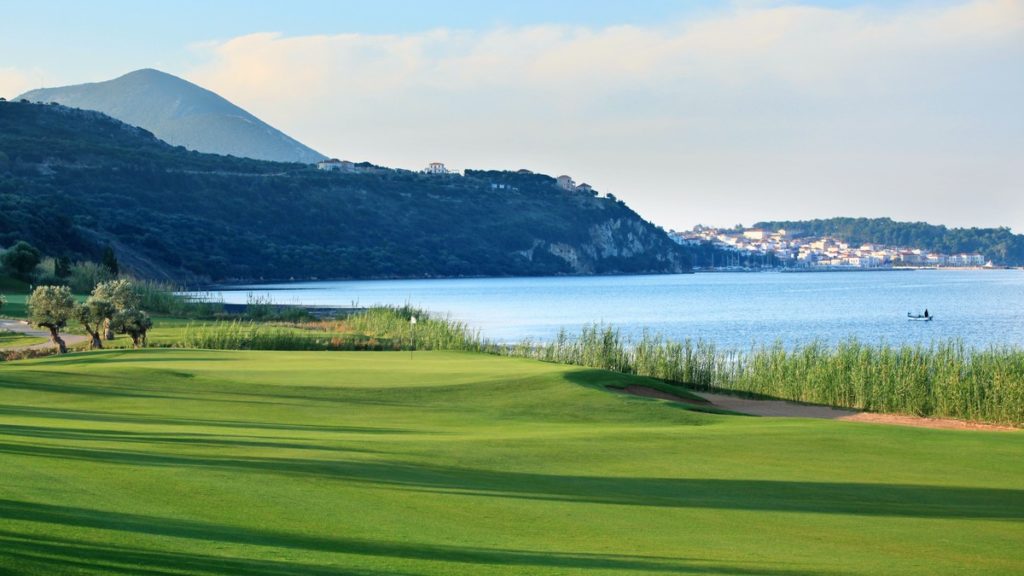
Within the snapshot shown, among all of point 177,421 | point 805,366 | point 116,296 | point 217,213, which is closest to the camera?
point 177,421

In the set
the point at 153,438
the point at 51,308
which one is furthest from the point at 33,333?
the point at 153,438

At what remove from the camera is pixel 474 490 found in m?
12.1

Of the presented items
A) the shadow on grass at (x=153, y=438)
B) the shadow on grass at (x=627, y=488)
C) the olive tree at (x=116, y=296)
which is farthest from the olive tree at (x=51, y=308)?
the shadow on grass at (x=627, y=488)

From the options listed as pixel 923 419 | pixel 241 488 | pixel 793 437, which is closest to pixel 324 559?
pixel 241 488

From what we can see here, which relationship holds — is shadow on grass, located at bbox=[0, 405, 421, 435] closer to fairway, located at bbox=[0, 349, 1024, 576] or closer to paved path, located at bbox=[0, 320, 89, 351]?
fairway, located at bbox=[0, 349, 1024, 576]

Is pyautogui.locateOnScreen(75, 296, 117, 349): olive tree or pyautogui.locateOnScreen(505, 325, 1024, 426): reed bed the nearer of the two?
pyautogui.locateOnScreen(505, 325, 1024, 426): reed bed

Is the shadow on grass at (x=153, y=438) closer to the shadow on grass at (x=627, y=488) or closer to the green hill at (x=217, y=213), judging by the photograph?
the shadow on grass at (x=627, y=488)

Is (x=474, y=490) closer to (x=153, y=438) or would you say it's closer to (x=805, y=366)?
(x=153, y=438)

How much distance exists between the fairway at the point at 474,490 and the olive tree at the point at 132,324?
1363 centimetres

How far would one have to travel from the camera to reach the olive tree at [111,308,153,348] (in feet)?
115

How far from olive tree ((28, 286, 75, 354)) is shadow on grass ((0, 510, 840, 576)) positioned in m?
26.4

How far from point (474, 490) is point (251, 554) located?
13.5ft

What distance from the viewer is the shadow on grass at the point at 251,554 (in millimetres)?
7805

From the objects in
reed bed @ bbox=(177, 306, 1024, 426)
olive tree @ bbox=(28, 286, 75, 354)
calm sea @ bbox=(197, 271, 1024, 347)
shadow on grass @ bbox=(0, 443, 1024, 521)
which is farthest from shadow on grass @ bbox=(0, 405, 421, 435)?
calm sea @ bbox=(197, 271, 1024, 347)
